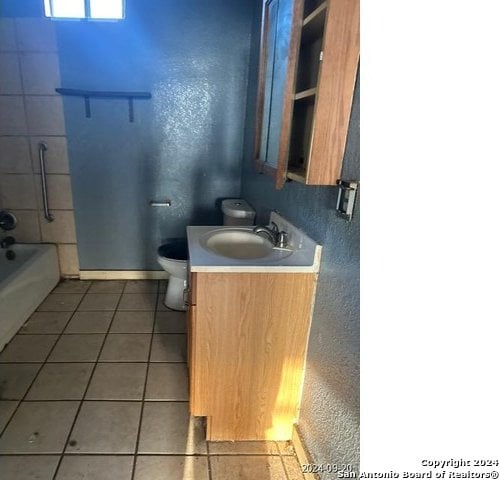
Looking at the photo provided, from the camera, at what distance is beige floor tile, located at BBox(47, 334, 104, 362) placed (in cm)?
174

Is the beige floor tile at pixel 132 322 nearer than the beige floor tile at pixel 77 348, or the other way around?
the beige floor tile at pixel 77 348

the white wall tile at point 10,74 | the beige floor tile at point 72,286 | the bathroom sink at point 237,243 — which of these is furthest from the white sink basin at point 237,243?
the white wall tile at point 10,74

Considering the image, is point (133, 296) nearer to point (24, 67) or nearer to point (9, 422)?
point (9, 422)

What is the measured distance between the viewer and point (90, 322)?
208cm

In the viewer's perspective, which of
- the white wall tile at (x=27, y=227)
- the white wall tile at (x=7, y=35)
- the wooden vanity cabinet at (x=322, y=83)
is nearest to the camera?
the wooden vanity cabinet at (x=322, y=83)

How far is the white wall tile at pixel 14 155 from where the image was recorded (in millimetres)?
2292

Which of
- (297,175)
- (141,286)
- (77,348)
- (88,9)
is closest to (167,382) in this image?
(77,348)

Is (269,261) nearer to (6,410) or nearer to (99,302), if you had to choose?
(6,410)

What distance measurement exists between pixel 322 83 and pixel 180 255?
5.07 feet

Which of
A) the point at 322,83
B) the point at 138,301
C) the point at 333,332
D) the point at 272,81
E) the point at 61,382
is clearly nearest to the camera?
the point at 322,83

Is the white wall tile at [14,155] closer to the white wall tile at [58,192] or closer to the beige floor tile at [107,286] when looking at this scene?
the white wall tile at [58,192]

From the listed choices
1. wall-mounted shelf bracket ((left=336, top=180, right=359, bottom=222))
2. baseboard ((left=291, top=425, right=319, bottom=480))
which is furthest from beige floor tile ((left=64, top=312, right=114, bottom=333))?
wall-mounted shelf bracket ((left=336, top=180, right=359, bottom=222))
